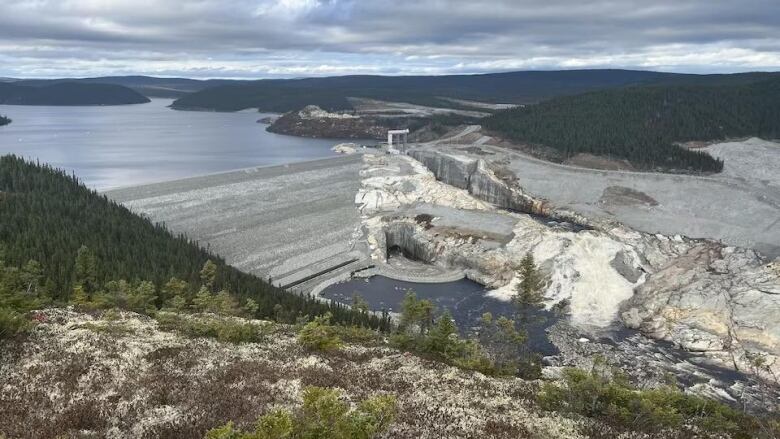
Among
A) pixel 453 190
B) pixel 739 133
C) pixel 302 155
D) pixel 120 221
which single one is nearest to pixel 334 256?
pixel 120 221

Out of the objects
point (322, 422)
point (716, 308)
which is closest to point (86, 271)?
point (322, 422)

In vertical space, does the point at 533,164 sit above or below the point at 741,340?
above

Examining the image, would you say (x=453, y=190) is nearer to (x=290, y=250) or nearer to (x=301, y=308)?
(x=290, y=250)

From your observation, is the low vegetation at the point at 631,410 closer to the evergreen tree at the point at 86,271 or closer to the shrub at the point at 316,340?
the shrub at the point at 316,340

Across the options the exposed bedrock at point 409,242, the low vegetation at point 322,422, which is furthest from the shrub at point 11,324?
the exposed bedrock at point 409,242

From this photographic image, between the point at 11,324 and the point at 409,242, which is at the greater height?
the point at 11,324

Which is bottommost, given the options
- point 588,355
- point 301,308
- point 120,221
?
point 588,355

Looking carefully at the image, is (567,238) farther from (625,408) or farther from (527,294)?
(625,408)

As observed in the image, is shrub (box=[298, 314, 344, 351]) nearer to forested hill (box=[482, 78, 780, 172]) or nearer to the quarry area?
the quarry area
